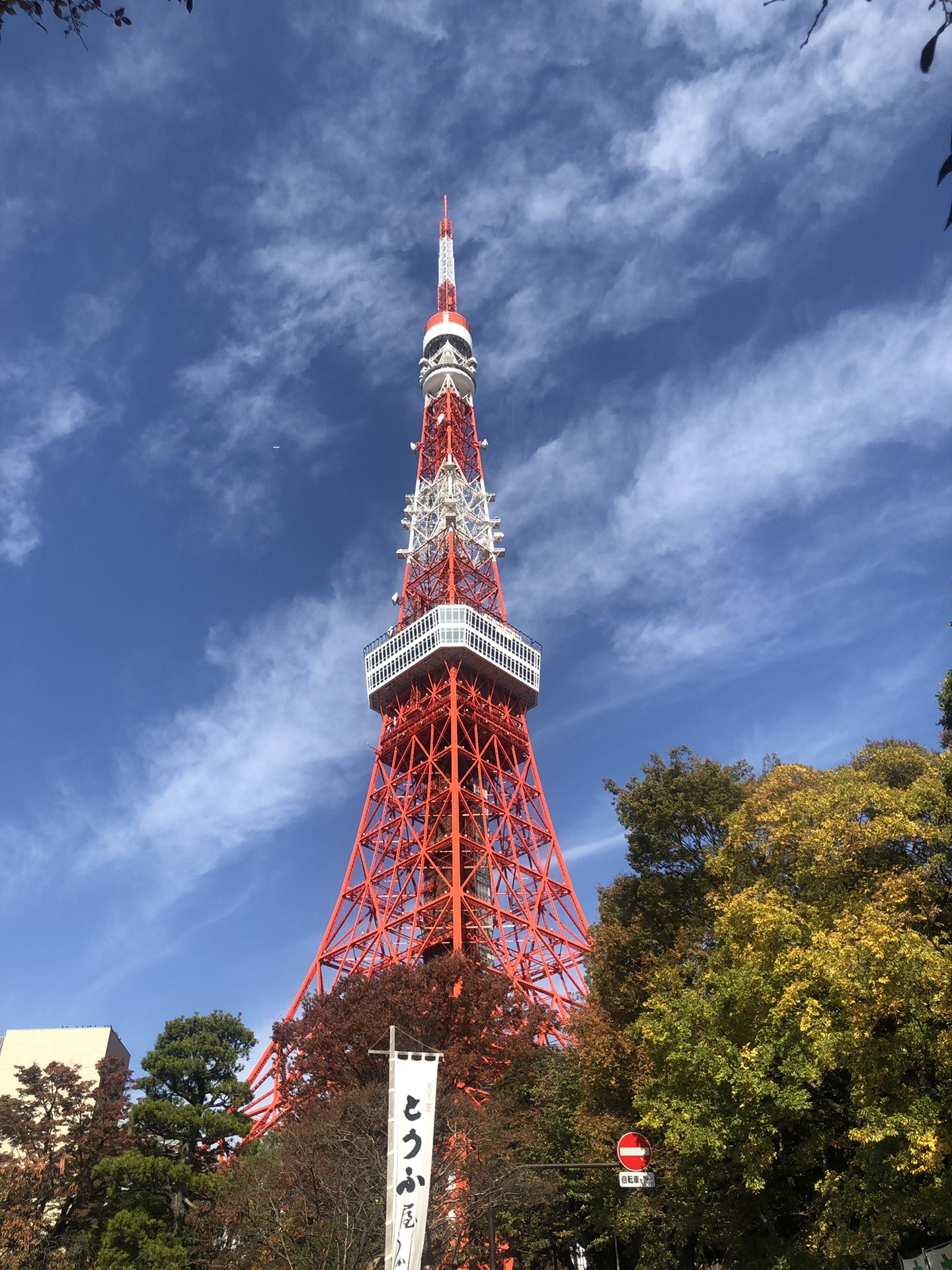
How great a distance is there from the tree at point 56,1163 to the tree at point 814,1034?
47.1 ft

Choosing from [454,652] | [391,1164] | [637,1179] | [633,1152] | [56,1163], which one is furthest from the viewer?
[454,652]

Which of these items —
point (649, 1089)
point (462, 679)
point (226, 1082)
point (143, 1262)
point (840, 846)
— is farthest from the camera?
point (462, 679)

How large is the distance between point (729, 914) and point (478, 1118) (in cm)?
778

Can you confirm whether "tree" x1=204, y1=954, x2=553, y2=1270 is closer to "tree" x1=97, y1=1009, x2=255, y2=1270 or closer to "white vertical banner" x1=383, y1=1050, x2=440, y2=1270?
"tree" x1=97, y1=1009, x2=255, y2=1270

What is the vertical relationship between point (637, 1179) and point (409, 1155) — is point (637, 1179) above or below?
below

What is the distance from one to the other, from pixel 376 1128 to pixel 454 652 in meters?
23.0

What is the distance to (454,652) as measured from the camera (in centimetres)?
3881

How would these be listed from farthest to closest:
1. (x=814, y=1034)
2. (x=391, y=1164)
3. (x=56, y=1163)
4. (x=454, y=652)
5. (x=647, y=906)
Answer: (x=454, y=652), (x=56, y=1163), (x=647, y=906), (x=814, y=1034), (x=391, y=1164)

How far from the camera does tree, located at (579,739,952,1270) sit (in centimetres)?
1027

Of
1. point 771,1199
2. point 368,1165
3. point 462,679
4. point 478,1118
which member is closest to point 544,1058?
point 478,1118

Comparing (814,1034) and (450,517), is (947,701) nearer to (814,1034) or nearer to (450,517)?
(814,1034)

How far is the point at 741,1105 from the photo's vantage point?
11.9 metres

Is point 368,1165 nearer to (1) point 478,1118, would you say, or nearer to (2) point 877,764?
(1) point 478,1118

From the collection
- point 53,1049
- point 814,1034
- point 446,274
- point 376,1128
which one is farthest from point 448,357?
point 814,1034
